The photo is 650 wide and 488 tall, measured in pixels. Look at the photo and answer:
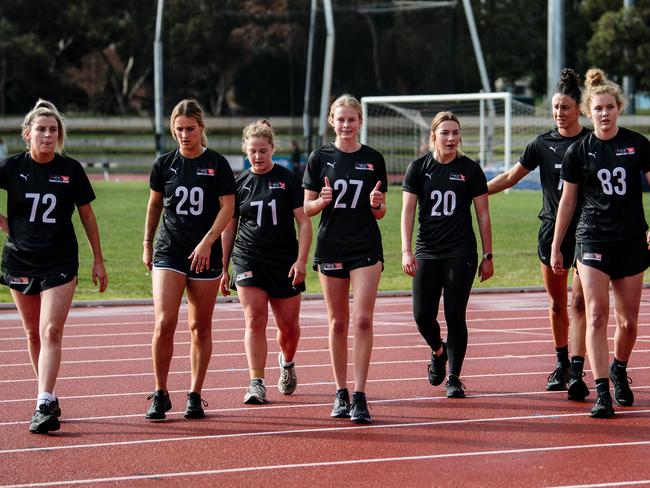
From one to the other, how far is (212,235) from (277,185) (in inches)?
33.8

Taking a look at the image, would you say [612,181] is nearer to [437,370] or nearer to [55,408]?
[437,370]

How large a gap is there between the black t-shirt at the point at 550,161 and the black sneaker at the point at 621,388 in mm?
1054

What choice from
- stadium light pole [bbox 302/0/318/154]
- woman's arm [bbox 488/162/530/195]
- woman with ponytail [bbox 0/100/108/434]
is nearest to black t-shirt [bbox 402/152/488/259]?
woman's arm [bbox 488/162/530/195]

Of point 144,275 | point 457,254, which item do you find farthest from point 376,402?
point 144,275

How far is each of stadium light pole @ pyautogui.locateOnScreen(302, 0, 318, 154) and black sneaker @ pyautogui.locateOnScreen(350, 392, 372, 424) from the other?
31440 millimetres

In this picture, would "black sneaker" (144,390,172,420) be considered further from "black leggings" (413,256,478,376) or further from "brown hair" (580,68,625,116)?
"brown hair" (580,68,625,116)

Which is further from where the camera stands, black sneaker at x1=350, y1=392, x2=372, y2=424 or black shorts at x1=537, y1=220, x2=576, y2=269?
black shorts at x1=537, y1=220, x2=576, y2=269

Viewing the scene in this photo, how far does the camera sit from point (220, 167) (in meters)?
7.64

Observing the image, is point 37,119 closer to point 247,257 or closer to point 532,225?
point 247,257

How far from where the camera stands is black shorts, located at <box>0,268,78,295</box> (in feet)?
24.3

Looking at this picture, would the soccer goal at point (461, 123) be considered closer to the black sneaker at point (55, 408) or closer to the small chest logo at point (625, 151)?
the small chest logo at point (625, 151)

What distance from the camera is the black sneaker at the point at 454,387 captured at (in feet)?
27.0

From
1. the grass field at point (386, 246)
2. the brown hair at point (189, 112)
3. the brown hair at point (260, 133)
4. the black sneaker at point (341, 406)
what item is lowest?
the grass field at point (386, 246)

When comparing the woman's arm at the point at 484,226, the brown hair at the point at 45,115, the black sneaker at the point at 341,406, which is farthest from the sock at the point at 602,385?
the brown hair at the point at 45,115
